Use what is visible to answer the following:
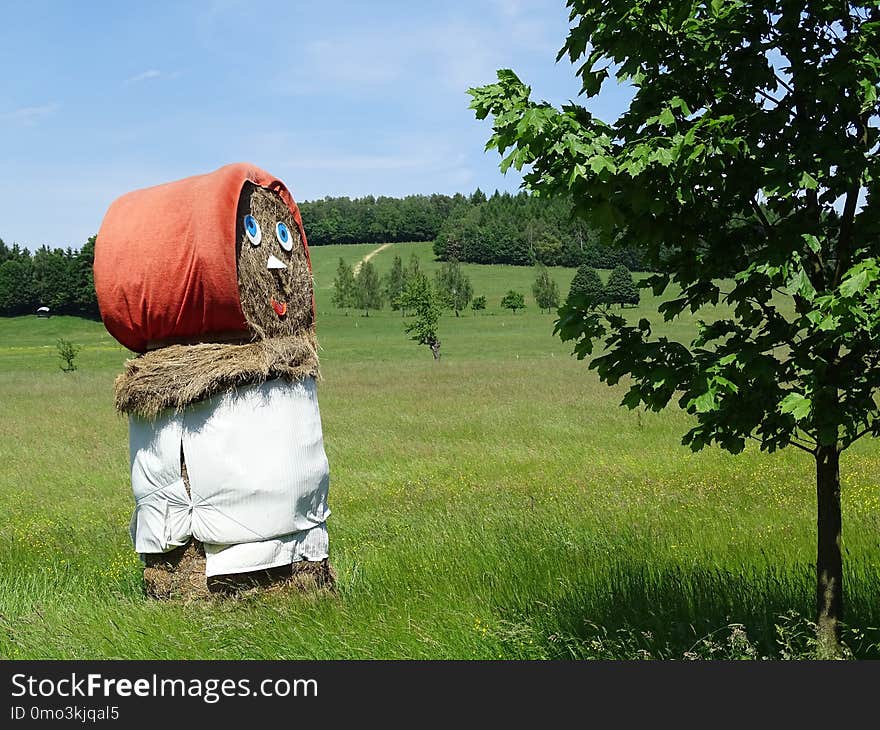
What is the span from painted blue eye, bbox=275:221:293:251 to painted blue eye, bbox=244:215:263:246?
0.21m

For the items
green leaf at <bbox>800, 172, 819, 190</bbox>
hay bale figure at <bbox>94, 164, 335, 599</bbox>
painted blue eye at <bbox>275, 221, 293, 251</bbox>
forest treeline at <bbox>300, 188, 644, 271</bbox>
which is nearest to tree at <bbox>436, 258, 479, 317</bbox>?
forest treeline at <bbox>300, 188, 644, 271</bbox>

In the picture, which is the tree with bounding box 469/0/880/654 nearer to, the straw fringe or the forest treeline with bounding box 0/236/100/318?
the straw fringe

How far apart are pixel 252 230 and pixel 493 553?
3526mm

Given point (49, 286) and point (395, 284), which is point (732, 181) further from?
point (395, 284)

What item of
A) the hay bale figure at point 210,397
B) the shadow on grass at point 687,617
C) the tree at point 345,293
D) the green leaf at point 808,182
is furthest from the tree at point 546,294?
the green leaf at point 808,182

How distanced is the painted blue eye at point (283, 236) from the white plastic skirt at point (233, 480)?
4.23ft

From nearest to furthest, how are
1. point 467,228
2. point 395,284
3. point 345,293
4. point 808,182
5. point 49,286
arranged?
point 808,182
point 49,286
point 345,293
point 395,284
point 467,228

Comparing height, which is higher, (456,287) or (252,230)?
(456,287)

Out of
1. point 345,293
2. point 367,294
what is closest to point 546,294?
point 367,294

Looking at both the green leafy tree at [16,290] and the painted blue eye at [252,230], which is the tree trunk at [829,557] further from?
the green leafy tree at [16,290]

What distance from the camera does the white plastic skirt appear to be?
21.6 feet

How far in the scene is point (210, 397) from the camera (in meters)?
6.64

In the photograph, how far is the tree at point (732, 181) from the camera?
4.14m

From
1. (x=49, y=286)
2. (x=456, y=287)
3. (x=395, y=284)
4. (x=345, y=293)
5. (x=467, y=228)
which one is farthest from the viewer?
(x=467, y=228)
